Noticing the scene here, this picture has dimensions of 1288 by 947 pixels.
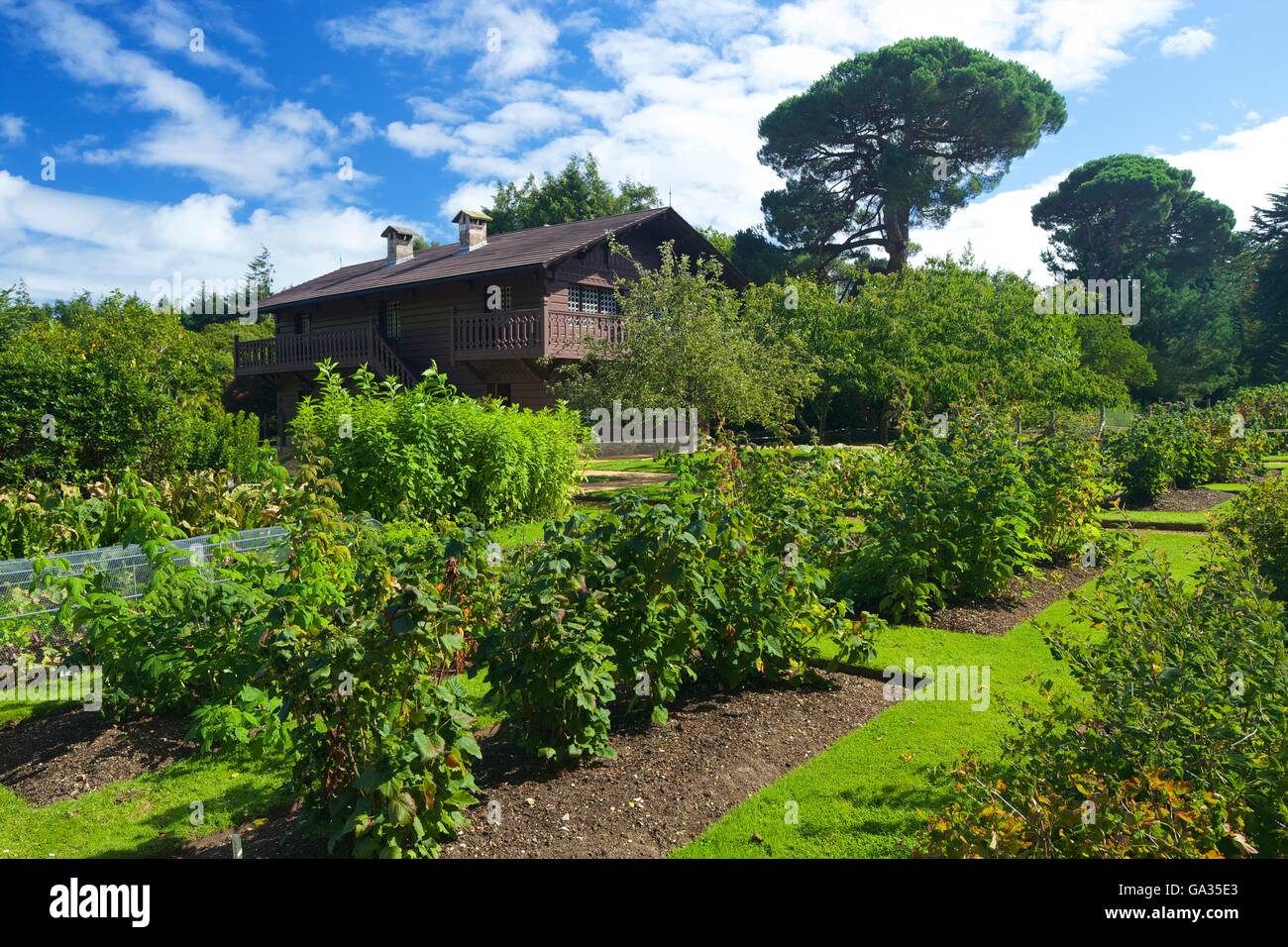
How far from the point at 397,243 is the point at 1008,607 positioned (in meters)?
30.0

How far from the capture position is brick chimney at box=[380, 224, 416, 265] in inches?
1315

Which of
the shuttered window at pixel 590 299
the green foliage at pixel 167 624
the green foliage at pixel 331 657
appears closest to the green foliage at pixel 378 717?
the green foliage at pixel 331 657

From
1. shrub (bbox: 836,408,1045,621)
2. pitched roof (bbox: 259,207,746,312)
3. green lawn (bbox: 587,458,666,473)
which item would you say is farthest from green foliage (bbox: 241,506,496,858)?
pitched roof (bbox: 259,207,746,312)

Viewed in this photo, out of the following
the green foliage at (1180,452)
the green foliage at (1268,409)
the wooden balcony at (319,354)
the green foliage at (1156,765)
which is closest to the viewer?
the green foliage at (1156,765)

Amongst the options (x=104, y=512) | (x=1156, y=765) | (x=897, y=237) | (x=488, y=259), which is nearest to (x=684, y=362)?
(x=104, y=512)

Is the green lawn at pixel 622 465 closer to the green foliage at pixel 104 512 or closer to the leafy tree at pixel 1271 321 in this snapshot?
the green foliage at pixel 104 512

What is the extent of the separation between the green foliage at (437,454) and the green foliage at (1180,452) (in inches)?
346

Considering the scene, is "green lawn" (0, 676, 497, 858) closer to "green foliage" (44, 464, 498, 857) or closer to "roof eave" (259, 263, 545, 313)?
"green foliage" (44, 464, 498, 857)

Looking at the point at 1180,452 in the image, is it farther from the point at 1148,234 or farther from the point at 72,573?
the point at 1148,234

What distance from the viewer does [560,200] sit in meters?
46.0

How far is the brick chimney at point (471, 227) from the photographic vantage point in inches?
1211

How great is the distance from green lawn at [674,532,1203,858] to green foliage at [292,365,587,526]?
21.4ft

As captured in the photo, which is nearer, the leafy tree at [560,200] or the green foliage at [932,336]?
the green foliage at [932,336]

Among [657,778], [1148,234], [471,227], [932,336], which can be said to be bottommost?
Answer: [657,778]
